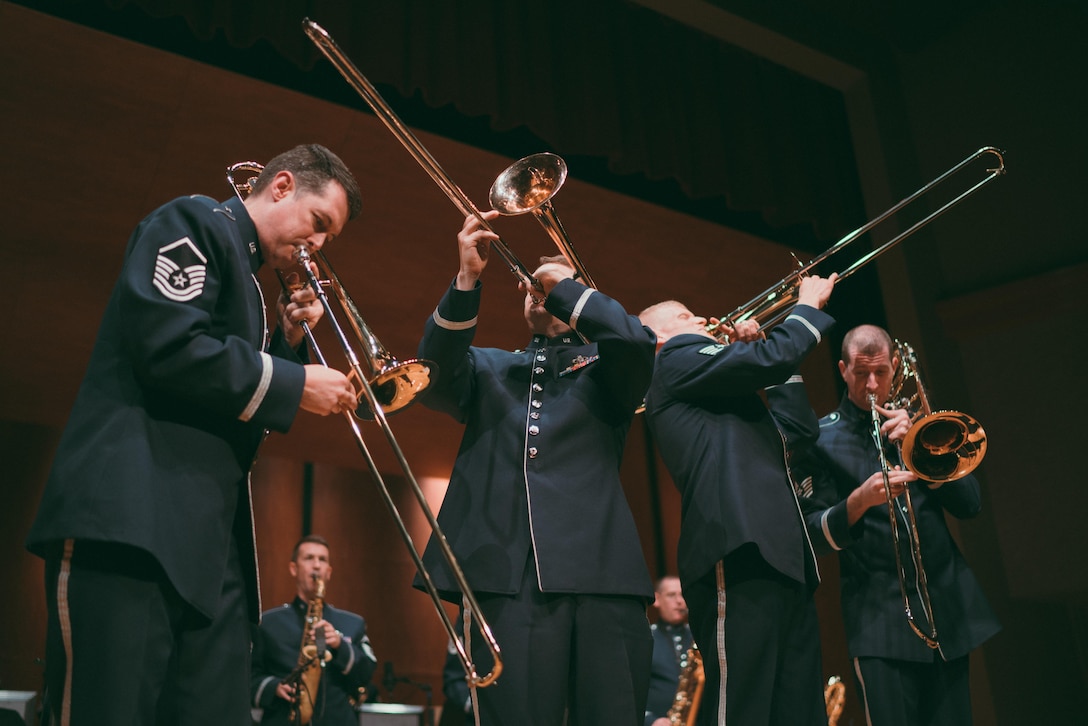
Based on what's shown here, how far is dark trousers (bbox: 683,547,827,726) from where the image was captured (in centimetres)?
243

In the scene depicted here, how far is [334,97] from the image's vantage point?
4.90m

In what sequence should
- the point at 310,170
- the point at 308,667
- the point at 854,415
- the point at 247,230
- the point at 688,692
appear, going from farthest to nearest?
the point at 688,692 < the point at 308,667 < the point at 854,415 < the point at 310,170 < the point at 247,230

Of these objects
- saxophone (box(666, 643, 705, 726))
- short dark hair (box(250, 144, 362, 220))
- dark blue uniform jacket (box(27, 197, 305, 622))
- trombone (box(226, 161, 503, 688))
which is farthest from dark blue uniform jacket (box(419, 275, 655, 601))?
saxophone (box(666, 643, 705, 726))

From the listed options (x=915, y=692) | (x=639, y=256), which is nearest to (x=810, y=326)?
(x=915, y=692)

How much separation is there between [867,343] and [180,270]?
7.93 feet

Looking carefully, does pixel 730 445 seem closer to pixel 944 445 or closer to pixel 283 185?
pixel 944 445

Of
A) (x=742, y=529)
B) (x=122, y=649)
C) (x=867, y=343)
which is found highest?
(x=867, y=343)

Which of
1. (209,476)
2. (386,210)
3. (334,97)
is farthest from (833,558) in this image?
(209,476)

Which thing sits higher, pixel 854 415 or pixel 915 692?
pixel 854 415

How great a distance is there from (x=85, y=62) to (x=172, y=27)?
42cm

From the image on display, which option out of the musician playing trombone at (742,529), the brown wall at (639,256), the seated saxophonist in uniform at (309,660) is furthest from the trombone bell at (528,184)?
the seated saxophonist in uniform at (309,660)

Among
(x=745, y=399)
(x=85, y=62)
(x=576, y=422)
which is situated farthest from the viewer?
(x=85, y=62)

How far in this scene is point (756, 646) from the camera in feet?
8.07

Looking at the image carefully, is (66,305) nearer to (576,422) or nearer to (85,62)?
(85,62)
